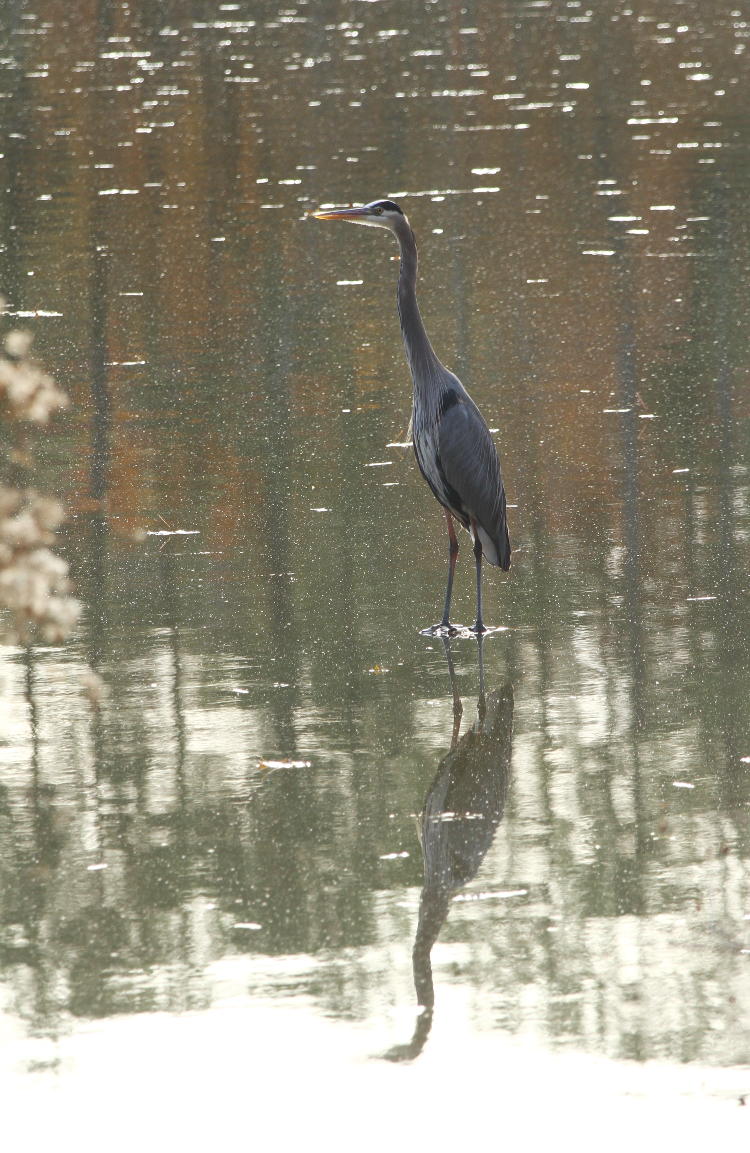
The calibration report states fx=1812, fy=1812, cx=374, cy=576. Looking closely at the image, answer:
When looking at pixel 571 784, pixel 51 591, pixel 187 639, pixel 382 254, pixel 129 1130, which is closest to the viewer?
pixel 129 1130

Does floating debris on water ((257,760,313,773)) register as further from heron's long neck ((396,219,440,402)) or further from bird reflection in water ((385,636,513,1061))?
heron's long neck ((396,219,440,402))

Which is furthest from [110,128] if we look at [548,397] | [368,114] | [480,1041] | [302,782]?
[480,1041]

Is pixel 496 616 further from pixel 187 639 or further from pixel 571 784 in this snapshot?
pixel 571 784

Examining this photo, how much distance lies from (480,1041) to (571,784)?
173 cm

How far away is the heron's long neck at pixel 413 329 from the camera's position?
335 inches

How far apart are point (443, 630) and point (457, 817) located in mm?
1887

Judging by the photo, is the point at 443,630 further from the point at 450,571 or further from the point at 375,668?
the point at 375,668

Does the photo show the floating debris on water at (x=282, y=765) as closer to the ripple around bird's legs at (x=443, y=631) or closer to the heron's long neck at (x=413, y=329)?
the ripple around bird's legs at (x=443, y=631)

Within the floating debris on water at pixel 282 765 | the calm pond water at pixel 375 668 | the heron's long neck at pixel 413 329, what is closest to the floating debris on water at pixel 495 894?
the calm pond water at pixel 375 668

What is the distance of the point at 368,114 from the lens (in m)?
26.7

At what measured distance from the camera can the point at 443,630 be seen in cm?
802

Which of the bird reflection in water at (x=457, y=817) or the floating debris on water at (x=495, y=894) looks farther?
the floating debris on water at (x=495, y=894)

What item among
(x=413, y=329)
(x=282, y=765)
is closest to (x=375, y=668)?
(x=282, y=765)

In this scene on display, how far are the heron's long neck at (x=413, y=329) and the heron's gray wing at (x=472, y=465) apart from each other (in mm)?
245
